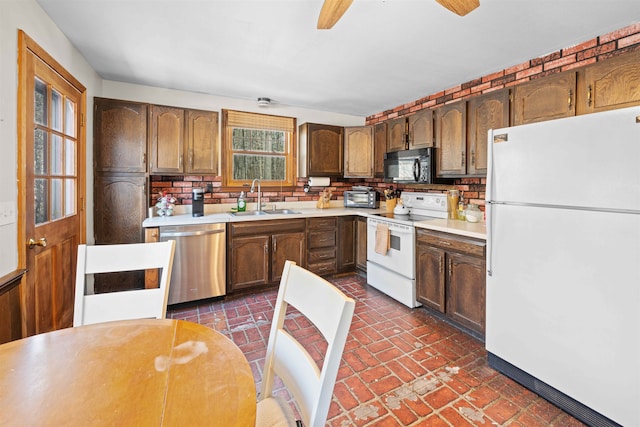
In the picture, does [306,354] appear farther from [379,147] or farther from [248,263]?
[379,147]

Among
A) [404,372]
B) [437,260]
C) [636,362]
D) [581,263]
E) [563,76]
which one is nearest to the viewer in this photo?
[636,362]

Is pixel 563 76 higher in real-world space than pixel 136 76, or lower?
lower

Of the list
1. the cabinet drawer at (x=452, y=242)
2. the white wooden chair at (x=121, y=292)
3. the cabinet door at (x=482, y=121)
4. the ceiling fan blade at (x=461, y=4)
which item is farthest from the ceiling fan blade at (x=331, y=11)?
the cabinet drawer at (x=452, y=242)

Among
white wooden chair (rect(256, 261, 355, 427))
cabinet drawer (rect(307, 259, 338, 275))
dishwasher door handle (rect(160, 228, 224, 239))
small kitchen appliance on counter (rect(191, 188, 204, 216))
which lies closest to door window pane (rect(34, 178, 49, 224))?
dishwasher door handle (rect(160, 228, 224, 239))

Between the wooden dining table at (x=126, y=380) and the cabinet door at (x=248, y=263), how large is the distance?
220cm

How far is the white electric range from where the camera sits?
2988mm

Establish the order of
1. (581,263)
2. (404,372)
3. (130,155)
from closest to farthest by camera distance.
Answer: (581,263) → (404,372) → (130,155)

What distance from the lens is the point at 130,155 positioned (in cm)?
298

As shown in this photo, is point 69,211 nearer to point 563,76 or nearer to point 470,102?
point 470,102

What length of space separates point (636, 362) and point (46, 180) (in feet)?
11.8

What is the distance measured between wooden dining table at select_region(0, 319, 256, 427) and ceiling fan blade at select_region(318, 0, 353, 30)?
162 centimetres

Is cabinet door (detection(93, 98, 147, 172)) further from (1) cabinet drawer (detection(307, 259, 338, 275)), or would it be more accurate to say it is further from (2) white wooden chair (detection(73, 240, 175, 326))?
(1) cabinet drawer (detection(307, 259, 338, 275))

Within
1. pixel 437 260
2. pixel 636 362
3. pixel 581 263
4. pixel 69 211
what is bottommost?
pixel 636 362

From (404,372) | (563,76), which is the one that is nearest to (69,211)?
(404,372)
